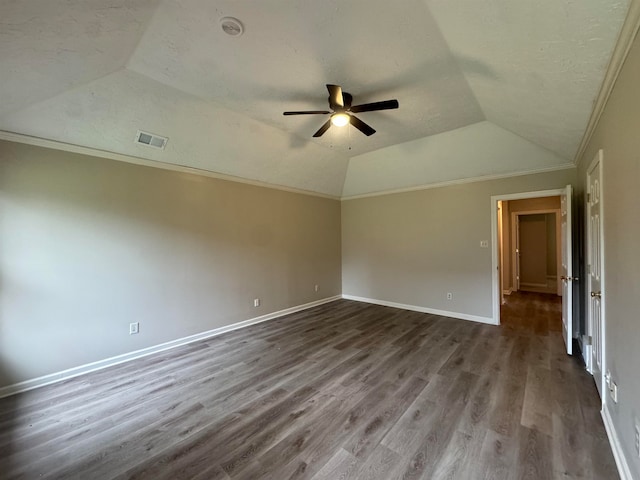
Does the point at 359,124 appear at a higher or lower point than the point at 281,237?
higher

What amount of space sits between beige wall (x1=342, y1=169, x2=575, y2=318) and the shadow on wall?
5.18 metres

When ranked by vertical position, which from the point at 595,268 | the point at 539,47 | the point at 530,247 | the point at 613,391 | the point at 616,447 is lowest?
the point at 616,447

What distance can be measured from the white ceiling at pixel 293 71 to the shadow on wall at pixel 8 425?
2.41m

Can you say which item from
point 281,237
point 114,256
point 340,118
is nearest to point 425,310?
point 281,237

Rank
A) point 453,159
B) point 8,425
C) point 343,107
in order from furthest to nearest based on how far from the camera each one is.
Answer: point 453,159 < point 343,107 < point 8,425

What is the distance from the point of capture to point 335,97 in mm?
2340

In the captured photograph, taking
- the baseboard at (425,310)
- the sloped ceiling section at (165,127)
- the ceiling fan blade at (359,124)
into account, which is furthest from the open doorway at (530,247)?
the sloped ceiling section at (165,127)

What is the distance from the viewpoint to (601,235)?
2.05 metres

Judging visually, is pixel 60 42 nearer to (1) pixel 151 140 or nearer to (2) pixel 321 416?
(1) pixel 151 140

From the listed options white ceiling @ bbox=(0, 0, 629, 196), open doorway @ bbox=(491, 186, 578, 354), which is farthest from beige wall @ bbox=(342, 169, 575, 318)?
open doorway @ bbox=(491, 186, 578, 354)

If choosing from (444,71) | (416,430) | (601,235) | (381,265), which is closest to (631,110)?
(601,235)

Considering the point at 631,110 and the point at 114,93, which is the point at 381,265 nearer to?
the point at 631,110

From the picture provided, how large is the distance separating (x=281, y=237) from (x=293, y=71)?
9.89ft

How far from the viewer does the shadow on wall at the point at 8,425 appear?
1723 millimetres
